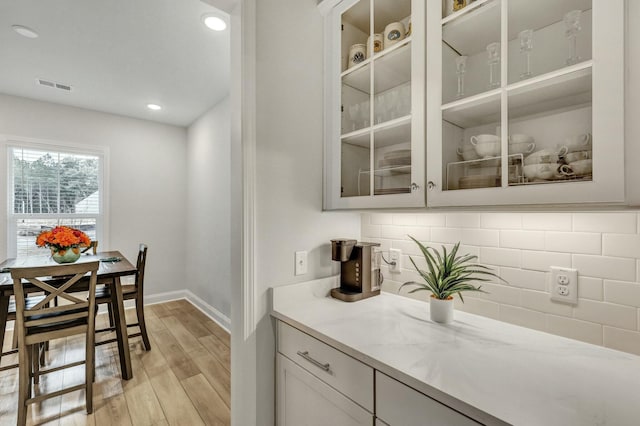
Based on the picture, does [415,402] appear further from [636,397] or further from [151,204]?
[151,204]

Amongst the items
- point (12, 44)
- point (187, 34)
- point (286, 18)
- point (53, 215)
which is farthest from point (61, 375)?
point (286, 18)

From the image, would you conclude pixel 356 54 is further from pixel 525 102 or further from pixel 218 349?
pixel 218 349

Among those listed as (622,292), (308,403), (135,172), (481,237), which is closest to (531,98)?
(481,237)

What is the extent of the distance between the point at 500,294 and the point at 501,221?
0.95 ft

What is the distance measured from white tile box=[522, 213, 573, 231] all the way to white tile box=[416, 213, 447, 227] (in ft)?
1.02

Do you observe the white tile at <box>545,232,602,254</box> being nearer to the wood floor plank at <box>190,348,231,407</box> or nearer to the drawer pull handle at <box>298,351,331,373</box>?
the drawer pull handle at <box>298,351,331,373</box>

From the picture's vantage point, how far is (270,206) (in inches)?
51.9

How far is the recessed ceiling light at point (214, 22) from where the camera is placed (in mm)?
1919

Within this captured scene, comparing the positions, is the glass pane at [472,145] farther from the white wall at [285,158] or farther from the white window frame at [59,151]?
the white window frame at [59,151]

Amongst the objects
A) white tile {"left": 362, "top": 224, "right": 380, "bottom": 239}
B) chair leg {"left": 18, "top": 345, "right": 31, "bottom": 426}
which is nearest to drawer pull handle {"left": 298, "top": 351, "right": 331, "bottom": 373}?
→ white tile {"left": 362, "top": 224, "right": 380, "bottom": 239}

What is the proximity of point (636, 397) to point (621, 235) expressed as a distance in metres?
0.47

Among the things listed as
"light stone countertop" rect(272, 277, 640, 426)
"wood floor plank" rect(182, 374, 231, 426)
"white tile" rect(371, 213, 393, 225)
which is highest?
"white tile" rect(371, 213, 393, 225)

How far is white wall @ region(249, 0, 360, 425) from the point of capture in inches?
51.0

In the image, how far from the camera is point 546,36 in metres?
0.91
